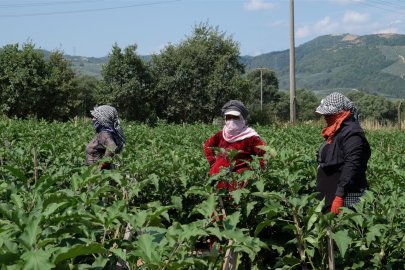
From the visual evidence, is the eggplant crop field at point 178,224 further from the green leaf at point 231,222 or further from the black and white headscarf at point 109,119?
the black and white headscarf at point 109,119

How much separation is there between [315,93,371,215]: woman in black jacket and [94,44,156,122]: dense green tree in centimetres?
3726

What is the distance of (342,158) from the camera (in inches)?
136

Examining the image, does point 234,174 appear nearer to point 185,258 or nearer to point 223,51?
point 185,258

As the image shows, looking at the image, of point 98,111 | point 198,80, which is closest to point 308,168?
point 98,111

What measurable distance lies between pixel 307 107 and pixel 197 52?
61281 millimetres

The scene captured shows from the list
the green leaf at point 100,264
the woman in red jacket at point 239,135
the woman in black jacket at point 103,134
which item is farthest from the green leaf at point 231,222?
the woman in black jacket at point 103,134

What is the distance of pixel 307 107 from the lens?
319ft

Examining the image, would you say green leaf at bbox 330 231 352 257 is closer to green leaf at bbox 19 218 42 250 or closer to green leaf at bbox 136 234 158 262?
green leaf at bbox 136 234 158 262

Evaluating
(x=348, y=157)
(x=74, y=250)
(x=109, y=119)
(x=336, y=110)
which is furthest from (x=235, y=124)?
(x=74, y=250)

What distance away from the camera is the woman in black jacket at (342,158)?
3336 mm

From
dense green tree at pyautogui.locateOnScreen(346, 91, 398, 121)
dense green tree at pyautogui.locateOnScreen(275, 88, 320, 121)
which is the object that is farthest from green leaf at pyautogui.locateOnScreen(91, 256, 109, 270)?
dense green tree at pyautogui.locateOnScreen(346, 91, 398, 121)

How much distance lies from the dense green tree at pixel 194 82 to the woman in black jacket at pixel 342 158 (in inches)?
1465

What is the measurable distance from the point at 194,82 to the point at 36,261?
131ft

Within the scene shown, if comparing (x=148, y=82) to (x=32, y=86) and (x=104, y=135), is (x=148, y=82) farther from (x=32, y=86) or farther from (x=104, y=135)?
(x=104, y=135)
